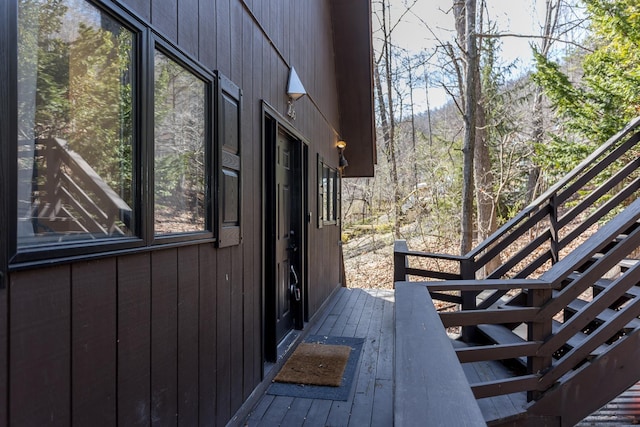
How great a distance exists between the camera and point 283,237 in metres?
3.93

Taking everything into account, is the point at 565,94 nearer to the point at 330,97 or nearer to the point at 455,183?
the point at 330,97

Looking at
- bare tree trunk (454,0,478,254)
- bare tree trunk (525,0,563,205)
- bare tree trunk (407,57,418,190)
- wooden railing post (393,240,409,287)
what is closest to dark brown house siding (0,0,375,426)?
wooden railing post (393,240,409,287)

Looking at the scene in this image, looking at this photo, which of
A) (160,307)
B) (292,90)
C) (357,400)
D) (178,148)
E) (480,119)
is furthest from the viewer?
(480,119)

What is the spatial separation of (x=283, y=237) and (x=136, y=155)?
251 cm

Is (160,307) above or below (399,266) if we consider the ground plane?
above

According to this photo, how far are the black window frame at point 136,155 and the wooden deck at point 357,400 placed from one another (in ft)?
4.15

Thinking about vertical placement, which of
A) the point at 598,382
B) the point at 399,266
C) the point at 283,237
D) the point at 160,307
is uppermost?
the point at 283,237

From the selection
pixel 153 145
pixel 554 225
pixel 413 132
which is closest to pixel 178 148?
pixel 153 145

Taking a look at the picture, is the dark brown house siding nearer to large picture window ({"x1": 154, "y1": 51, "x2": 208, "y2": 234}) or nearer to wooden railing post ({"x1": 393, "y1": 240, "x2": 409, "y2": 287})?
large picture window ({"x1": 154, "y1": 51, "x2": 208, "y2": 234})

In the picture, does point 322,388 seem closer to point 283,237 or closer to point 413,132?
point 283,237

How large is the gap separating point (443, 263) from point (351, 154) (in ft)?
14.4

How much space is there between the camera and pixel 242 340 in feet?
8.43

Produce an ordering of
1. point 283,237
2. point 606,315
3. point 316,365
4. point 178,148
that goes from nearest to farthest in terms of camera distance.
→ point 178,148
point 606,315
point 316,365
point 283,237

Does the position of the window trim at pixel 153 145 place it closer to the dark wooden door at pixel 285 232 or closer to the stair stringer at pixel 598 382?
the dark wooden door at pixel 285 232
